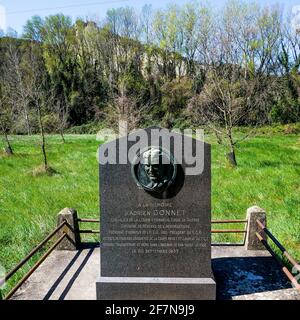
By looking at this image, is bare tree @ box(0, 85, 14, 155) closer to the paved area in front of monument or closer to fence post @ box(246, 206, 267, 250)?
the paved area in front of monument

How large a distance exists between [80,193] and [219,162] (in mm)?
7098

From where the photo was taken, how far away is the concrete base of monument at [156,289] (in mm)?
5281

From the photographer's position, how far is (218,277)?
6000 millimetres

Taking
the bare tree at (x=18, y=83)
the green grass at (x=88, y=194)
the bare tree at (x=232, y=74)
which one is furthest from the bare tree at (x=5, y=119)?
the bare tree at (x=232, y=74)

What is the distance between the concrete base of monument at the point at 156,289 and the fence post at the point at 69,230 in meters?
1.84

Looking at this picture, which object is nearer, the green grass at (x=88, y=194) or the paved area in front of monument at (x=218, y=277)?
the paved area in front of monument at (x=218, y=277)

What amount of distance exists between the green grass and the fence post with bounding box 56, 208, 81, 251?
87 cm

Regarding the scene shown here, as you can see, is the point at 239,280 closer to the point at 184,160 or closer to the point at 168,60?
the point at 184,160

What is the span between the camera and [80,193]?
1209cm

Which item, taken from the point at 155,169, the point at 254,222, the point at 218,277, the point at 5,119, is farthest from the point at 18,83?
the point at 218,277

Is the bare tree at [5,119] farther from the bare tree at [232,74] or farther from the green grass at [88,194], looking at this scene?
the bare tree at [232,74]

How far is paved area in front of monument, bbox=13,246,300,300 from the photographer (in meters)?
5.47

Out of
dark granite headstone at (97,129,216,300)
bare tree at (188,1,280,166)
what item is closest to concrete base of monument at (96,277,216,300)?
dark granite headstone at (97,129,216,300)
